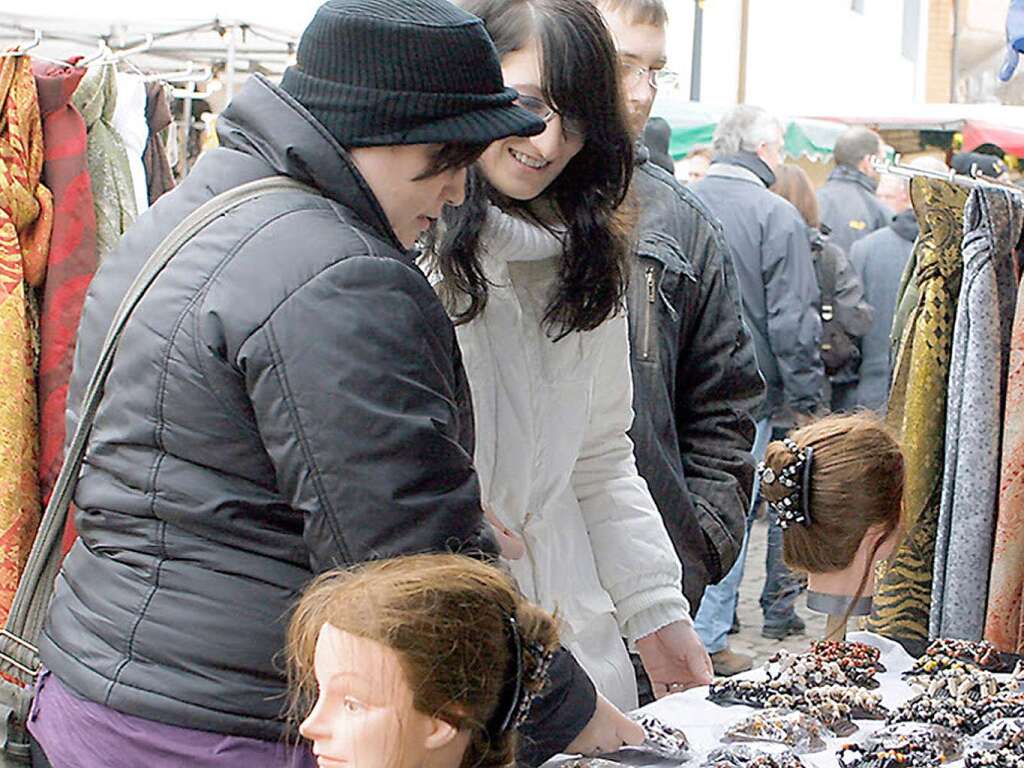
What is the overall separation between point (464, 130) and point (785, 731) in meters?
0.91

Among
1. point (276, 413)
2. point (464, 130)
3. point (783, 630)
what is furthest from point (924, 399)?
point (783, 630)

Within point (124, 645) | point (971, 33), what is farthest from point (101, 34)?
point (971, 33)

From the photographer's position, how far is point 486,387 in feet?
7.27

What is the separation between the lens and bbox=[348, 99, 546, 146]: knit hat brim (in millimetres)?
1715

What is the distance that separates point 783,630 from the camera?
6324 millimetres

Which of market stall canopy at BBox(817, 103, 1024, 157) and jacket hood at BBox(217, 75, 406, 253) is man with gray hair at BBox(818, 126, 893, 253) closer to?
market stall canopy at BBox(817, 103, 1024, 157)

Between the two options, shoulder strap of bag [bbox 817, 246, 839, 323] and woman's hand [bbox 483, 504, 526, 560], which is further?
shoulder strap of bag [bbox 817, 246, 839, 323]

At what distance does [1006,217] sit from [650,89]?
0.71m

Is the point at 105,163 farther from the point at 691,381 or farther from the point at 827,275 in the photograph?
the point at 827,275

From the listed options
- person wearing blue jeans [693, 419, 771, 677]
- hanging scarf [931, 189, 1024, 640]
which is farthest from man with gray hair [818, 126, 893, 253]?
hanging scarf [931, 189, 1024, 640]

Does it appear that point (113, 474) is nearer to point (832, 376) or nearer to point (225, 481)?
point (225, 481)

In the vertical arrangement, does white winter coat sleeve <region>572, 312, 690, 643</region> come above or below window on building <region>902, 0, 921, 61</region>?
above

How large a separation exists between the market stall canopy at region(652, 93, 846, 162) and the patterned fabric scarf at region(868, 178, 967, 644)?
25.8 feet

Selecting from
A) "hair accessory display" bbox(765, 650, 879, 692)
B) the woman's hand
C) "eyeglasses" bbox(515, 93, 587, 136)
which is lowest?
"hair accessory display" bbox(765, 650, 879, 692)
